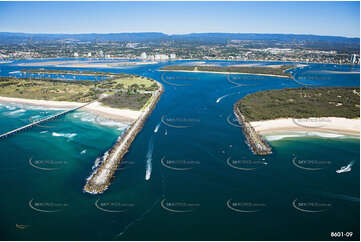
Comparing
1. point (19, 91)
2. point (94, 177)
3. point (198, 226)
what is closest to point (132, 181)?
point (94, 177)

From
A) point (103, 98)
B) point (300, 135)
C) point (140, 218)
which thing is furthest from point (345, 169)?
point (103, 98)

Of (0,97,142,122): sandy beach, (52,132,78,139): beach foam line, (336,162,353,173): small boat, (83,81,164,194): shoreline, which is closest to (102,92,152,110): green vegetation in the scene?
(0,97,142,122): sandy beach

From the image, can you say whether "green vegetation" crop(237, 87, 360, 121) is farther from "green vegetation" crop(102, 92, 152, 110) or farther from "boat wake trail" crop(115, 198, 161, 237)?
"boat wake trail" crop(115, 198, 161, 237)

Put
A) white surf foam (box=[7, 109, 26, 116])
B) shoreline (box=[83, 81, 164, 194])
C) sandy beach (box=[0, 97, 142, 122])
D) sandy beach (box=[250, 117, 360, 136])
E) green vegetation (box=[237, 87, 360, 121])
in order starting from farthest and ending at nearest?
white surf foam (box=[7, 109, 26, 116])
sandy beach (box=[0, 97, 142, 122])
green vegetation (box=[237, 87, 360, 121])
sandy beach (box=[250, 117, 360, 136])
shoreline (box=[83, 81, 164, 194])

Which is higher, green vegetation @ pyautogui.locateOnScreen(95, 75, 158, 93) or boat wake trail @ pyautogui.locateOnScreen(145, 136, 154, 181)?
green vegetation @ pyautogui.locateOnScreen(95, 75, 158, 93)

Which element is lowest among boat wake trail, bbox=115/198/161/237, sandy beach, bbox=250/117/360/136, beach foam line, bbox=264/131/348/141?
boat wake trail, bbox=115/198/161/237

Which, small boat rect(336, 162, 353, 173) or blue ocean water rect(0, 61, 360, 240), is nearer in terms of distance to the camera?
blue ocean water rect(0, 61, 360, 240)

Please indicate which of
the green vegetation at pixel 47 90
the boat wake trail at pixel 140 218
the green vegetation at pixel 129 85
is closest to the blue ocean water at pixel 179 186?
the boat wake trail at pixel 140 218

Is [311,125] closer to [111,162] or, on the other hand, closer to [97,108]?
[111,162]

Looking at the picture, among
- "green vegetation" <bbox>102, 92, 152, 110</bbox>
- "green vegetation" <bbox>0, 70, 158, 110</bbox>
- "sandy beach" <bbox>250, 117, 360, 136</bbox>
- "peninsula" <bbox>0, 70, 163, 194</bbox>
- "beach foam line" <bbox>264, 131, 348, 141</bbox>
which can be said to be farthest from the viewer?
"green vegetation" <bbox>0, 70, 158, 110</bbox>
